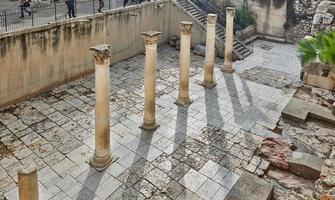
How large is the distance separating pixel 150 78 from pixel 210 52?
495cm

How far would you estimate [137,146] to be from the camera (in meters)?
12.0

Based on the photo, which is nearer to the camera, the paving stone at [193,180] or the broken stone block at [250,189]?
the broken stone block at [250,189]

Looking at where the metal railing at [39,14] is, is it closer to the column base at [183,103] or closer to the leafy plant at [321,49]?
the column base at [183,103]

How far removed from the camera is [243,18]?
976 inches

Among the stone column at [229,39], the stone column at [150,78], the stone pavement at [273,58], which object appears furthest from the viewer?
the stone pavement at [273,58]

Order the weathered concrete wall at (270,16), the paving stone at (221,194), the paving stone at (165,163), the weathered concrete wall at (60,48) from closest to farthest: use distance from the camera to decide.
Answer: the paving stone at (221,194)
the paving stone at (165,163)
the weathered concrete wall at (60,48)
the weathered concrete wall at (270,16)

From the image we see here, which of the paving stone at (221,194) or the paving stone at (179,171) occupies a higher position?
the paving stone at (179,171)

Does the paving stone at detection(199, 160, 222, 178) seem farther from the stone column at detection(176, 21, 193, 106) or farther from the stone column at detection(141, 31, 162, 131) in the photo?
the stone column at detection(176, 21, 193, 106)

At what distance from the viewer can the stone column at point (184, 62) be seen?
14133 mm

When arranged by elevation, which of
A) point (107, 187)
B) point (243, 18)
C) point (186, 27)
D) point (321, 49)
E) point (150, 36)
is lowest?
point (107, 187)

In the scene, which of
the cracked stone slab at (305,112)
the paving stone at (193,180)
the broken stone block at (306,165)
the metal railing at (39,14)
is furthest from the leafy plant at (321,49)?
the metal railing at (39,14)

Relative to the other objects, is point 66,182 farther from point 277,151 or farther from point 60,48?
point 60,48

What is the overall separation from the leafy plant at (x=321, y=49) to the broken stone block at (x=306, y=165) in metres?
2.92

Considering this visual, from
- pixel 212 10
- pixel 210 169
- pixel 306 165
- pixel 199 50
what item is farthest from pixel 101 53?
pixel 212 10
